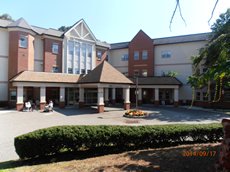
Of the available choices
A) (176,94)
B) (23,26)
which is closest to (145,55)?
(176,94)

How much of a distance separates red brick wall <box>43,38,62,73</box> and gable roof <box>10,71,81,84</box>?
11.5 feet

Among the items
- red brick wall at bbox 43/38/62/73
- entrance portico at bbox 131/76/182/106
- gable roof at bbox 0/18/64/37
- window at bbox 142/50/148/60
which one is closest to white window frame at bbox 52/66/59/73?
red brick wall at bbox 43/38/62/73

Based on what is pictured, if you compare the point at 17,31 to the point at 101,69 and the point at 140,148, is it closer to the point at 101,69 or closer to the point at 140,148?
the point at 101,69

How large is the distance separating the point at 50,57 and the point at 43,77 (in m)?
5.89

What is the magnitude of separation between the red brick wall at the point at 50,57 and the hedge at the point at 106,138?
2640cm

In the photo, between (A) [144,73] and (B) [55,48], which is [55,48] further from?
(A) [144,73]

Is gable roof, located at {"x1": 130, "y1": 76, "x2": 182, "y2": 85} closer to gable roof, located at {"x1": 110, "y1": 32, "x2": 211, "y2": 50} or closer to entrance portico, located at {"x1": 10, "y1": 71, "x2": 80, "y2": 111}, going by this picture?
gable roof, located at {"x1": 110, "y1": 32, "x2": 211, "y2": 50}

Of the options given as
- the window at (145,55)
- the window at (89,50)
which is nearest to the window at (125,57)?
the window at (145,55)

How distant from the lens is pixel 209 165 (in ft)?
18.8

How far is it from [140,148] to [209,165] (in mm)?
3168

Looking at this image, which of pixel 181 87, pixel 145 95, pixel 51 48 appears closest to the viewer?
pixel 51 48

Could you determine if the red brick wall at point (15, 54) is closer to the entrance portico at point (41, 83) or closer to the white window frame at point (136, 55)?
the entrance portico at point (41, 83)

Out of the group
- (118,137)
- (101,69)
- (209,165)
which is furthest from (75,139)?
(101,69)

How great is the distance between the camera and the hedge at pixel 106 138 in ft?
24.4
